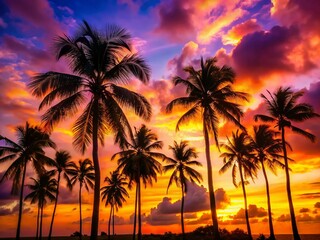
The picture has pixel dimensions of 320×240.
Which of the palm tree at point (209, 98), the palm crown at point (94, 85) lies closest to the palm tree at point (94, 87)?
the palm crown at point (94, 85)

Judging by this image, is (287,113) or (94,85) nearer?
(94,85)

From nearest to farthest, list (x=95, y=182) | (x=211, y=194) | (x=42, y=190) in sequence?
(x=95, y=182) → (x=211, y=194) → (x=42, y=190)

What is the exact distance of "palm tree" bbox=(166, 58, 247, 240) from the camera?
2552 cm

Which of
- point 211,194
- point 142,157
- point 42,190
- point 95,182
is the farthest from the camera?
point 42,190

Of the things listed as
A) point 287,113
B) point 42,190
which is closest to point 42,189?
point 42,190

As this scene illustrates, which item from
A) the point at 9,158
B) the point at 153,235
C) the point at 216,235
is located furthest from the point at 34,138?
the point at 153,235

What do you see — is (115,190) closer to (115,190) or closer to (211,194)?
(115,190)

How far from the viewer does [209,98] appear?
25.9 m

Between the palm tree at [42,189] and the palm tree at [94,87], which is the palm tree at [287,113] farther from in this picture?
the palm tree at [42,189]

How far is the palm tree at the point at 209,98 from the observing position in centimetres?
2552

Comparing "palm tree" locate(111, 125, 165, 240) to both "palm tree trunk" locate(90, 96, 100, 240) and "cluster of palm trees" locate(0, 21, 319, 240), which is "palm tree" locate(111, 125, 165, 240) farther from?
"palm tree trunk" locate(90, 96, 100, 240)

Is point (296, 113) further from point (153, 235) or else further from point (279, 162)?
point (153, 235)

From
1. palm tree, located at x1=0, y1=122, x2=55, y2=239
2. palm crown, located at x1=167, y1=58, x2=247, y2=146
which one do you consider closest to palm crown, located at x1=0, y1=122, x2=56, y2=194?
palm tree, located at x1=0, y1=122, x2=55, y2=239

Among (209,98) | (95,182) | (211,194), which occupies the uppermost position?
(209,98)
